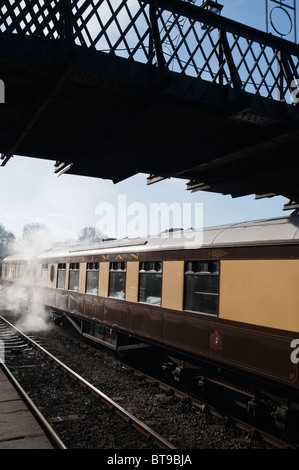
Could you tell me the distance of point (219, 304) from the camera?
6703 millimetres

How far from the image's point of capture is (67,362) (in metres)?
10.5

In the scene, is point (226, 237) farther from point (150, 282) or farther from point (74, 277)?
point (74, 277)

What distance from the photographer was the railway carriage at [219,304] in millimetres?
5586

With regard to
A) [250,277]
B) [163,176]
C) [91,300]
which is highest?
[163,176]

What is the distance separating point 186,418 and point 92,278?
6.15m

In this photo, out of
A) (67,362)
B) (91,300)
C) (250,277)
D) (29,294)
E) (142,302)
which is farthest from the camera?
(29,294)

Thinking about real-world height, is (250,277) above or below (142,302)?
above

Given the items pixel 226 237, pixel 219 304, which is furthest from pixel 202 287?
pixel 226 237

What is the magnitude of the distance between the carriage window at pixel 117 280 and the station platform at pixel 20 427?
3561mm

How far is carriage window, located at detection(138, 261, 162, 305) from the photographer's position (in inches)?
334
